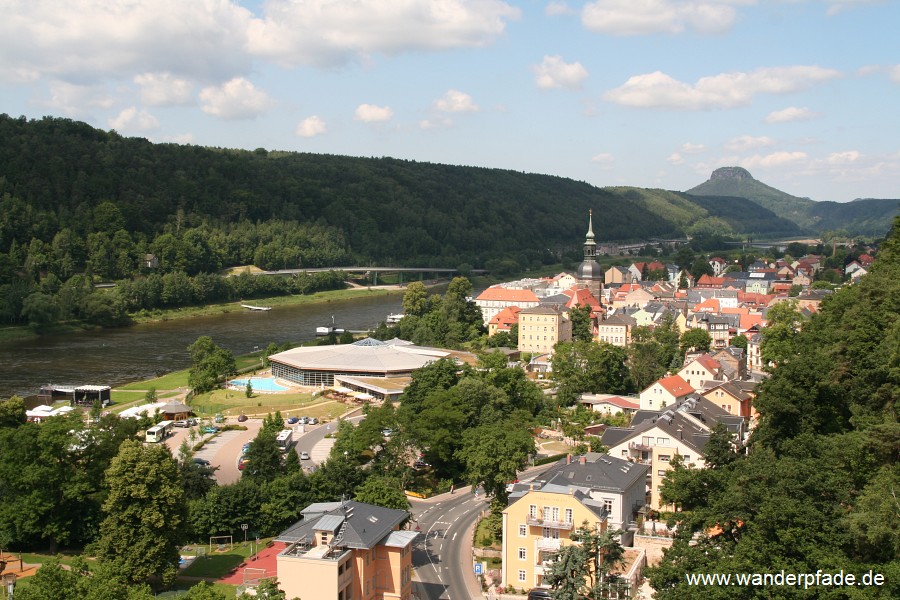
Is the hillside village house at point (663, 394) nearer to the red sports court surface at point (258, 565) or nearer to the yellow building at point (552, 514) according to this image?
the yellow building at point (552, 514)

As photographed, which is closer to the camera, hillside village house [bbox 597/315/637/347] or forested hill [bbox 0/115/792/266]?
hillside village house [bbox 597/315/637/347]

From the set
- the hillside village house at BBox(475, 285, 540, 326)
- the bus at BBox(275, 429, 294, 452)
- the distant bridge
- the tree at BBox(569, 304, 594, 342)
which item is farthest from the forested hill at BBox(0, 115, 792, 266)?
the bus at BBox(275, 429, 294, 452)

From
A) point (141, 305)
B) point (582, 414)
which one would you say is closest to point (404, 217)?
point (141, 305)

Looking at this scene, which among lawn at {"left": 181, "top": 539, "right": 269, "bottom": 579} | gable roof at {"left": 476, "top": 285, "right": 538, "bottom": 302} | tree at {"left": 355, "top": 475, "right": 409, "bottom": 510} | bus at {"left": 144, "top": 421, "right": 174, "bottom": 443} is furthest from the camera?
gable roof at {"left": 476, "top": 285, "right": 538, "bottom": 302}

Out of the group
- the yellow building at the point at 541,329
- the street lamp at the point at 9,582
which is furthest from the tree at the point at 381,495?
the yellow building at the point at 541,329

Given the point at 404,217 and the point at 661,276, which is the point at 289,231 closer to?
the point at 404,217

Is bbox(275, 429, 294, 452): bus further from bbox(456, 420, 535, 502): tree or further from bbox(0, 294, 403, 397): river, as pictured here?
bbox(0, 294, 403, 397): river

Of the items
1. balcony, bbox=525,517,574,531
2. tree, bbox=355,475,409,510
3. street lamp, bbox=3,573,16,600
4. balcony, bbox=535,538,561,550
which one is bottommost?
street lamp, bbox=3,573,16,600
